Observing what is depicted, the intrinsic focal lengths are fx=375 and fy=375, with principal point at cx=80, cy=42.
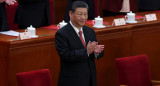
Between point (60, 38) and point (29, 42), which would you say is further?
point (29, 42)

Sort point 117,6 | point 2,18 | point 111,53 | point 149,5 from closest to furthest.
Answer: point 2,18
point 111,53
point 117,6
point 149,5

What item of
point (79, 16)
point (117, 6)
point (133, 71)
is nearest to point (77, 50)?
point (79, 16)

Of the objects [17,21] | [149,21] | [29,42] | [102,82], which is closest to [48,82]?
[29,42]

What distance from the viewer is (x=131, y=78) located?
323 cm

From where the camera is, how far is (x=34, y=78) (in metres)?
2.78

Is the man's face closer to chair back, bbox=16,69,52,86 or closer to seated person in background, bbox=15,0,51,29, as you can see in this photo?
chair back, bbox=16,69,52,86

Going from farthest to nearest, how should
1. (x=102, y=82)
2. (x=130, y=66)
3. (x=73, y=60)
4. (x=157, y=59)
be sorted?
1. (x=157, y=59)
2. (x=102, y=82)
3. (x=130, y=66)
4. (x=73, y=60)

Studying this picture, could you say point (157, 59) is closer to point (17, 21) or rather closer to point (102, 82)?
point (102, 82)

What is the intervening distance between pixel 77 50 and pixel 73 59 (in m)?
0.07

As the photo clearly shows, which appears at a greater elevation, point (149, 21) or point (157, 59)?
point (149, 21)

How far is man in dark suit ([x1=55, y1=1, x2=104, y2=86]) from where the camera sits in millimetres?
2662

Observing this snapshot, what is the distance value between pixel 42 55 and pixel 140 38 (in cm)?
114

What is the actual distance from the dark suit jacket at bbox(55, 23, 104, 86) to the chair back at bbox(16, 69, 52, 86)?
0.13m

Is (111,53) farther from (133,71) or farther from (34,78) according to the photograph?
(34,78)
